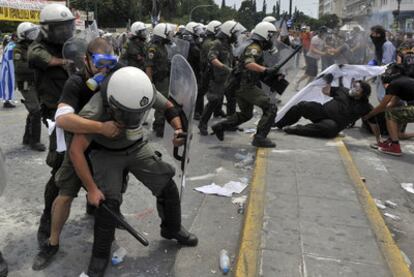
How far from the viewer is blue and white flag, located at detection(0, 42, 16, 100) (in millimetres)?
8602

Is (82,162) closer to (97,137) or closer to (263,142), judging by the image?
(97,137)

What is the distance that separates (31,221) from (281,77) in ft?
12.5

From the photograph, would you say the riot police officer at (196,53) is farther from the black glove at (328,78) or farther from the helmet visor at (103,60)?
the helmet visor at (103,60)

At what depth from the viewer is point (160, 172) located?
3344 millimetres

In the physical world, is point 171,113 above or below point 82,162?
above

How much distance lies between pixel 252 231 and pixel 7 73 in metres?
6.69

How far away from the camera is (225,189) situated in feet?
16.6

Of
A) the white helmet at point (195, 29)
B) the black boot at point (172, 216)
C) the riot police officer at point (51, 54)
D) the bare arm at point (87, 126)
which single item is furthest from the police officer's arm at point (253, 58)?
the white helmet at point (195, 29)

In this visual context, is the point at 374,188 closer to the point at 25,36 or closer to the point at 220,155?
the point at 220,155

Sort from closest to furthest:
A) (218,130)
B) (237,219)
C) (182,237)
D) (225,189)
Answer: (182,237), (237,219), (225,189), (218,130)

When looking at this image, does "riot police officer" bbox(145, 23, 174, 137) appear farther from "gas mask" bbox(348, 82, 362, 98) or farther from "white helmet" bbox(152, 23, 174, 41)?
"gas mask" bbox(348, 82, 362, 98)

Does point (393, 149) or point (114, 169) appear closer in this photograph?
point (114, 169)

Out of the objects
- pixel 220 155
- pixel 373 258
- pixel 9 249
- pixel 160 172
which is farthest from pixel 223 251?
pixel 220 155

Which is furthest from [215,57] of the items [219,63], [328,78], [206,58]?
[328,78]
